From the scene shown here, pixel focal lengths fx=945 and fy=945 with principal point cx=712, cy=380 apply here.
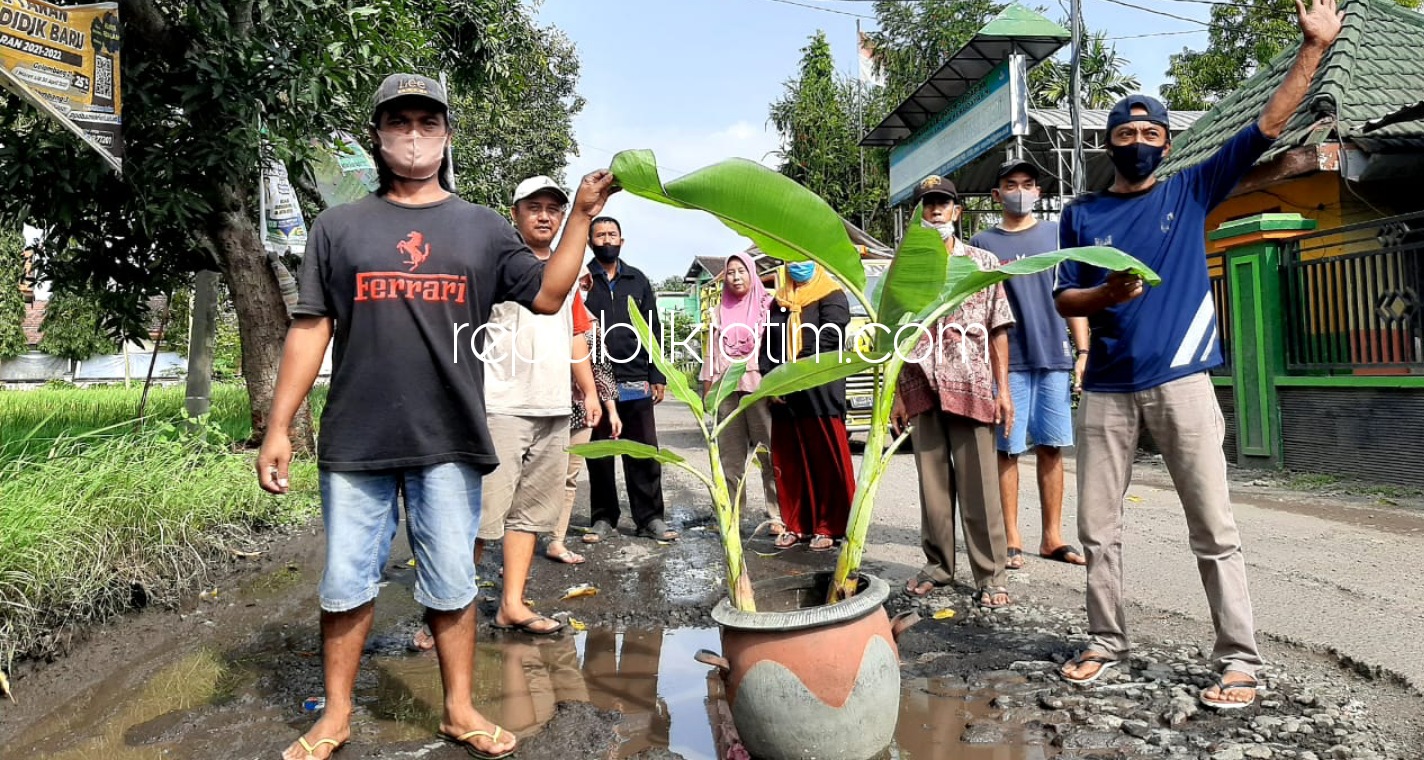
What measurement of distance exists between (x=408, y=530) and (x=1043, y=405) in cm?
335

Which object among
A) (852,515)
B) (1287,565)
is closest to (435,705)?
(852,515)

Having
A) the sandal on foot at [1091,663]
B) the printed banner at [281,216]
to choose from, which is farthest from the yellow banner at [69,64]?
the sandal on foot at [1091,663]

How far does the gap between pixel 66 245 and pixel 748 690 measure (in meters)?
7.92

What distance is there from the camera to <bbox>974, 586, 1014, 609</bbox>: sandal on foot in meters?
4.01

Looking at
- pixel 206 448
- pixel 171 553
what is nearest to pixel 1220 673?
pixel 171 553

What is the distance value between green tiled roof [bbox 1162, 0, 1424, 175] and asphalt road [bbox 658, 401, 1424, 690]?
12.3 ft

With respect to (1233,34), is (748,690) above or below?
below

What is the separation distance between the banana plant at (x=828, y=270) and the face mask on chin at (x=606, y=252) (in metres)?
2.94

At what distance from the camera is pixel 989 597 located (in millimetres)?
4051

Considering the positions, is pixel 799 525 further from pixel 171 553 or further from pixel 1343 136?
pixel 1343 136

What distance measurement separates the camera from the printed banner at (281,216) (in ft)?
28.5

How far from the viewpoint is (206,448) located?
6582mm

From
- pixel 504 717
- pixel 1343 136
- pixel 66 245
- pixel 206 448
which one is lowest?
pixel 504 717

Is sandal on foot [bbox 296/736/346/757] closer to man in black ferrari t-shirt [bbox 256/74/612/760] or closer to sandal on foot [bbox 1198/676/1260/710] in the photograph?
man in black ferrari t-shirt [bbox 256/74/612/760]
